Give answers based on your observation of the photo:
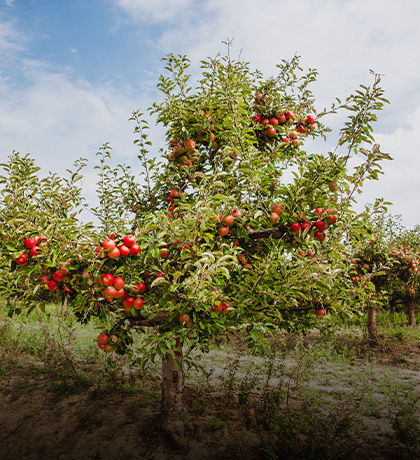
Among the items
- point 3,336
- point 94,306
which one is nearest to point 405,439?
point 94,306

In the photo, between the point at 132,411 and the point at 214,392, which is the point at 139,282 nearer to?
the point at 132,411

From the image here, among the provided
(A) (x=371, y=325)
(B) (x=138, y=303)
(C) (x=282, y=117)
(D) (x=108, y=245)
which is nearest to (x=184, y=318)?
(B) (x=138, y=303)

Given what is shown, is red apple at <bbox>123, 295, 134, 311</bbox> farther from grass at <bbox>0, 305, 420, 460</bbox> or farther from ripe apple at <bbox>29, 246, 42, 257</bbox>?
ripe apple at <bbox>29, 246, 42, 257</bbox>

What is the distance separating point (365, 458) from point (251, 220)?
104 inches

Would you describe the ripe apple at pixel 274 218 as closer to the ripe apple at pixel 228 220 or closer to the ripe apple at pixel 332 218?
the ripe apple at pixel 228 220

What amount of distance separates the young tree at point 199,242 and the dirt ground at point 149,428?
0.39 metres

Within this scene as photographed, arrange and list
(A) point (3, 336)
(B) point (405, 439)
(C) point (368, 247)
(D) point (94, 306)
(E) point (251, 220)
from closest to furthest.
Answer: (D) point (94, 306)
(E) point (251, 220)
(B) point (405, 439)
(A) point (3, 336)
(C) point (368, 247)

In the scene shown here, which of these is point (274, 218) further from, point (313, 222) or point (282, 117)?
point (282, 117)

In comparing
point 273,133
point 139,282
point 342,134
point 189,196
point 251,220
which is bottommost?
point 139,282

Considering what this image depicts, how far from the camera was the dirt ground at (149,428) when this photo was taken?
3.50m

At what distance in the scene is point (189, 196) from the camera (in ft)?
12.6

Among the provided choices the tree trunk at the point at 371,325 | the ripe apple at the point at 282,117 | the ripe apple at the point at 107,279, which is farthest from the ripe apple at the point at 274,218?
the tree trunk at the point at 371,325

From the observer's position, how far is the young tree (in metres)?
2.77

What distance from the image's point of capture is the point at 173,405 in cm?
387
